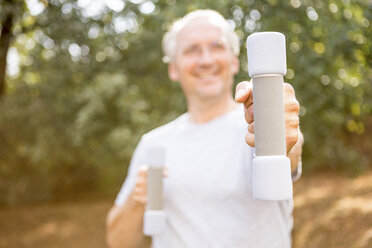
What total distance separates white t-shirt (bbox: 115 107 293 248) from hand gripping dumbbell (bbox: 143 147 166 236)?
0.10m

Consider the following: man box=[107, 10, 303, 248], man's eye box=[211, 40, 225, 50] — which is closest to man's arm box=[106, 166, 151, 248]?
man box=[107, 10, 303, 248]

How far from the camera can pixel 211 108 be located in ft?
8.46

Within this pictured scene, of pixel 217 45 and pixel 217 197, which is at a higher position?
pixel 217 45

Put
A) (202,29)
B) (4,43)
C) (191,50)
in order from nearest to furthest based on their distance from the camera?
(202,29)
(191,50)
(4,43)

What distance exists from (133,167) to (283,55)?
201 cm

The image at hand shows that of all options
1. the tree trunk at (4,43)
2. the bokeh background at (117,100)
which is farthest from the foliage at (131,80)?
the tree trunk at (4,43)

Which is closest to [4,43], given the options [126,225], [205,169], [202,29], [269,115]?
[126,225]

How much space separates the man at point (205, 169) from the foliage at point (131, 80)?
63 centimetres

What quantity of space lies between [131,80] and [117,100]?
0.64m

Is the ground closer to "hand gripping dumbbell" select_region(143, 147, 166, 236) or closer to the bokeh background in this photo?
the bokeh background

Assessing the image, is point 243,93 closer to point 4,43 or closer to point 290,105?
point 290,105

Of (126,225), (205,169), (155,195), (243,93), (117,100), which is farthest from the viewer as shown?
(117,100)

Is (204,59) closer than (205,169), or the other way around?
(205,169)

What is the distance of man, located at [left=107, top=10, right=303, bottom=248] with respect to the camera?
213cm
